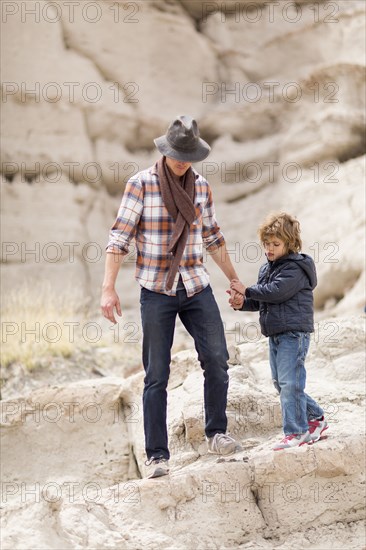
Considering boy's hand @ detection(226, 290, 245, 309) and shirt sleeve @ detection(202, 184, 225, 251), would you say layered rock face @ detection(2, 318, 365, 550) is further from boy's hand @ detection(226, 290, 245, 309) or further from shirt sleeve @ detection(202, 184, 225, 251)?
shirt sleeve @ detection(202, 184, 225, 251)

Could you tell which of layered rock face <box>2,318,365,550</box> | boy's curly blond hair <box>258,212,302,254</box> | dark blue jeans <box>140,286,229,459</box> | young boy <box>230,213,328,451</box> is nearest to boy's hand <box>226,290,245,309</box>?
young boy <box>230,213,328,451</box>

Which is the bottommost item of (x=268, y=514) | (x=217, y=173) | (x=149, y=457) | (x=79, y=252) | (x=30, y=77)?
(x=268, y=514)

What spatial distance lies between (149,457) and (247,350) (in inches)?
72.0

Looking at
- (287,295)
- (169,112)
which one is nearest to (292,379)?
(287,295)

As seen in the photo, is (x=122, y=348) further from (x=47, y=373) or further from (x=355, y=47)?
(x=355, y=47)

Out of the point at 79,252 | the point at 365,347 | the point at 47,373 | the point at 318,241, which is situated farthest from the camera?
the point at 79,252

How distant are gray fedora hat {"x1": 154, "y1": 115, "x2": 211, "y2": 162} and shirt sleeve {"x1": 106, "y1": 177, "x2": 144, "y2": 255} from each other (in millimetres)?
225

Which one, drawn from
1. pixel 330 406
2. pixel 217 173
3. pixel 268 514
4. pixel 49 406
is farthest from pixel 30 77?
pixel 268 514

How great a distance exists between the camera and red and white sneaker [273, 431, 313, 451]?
12.3 feet

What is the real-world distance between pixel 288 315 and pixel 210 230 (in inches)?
25.1

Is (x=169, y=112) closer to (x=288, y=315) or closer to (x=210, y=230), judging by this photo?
(x=210, y=230)

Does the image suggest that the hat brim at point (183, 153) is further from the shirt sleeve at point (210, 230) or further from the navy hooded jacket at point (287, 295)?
the navy hooded jacket at point (287, 295)

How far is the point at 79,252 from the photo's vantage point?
34.5 feet

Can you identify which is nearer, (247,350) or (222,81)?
(247,350)
